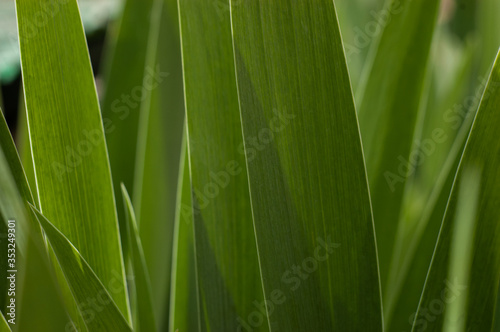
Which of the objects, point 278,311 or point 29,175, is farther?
point 29,175

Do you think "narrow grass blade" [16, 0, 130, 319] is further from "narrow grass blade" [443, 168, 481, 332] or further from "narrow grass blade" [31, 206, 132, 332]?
"narrow grass blade" [443, 168, 481, 332]

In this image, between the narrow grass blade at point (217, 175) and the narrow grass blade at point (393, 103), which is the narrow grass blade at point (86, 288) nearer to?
the narrow grass blade at point (217, 175)

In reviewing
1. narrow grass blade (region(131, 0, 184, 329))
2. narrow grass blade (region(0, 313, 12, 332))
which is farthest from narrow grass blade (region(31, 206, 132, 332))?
narrow grass blade (region(131, 0, 184, 329))

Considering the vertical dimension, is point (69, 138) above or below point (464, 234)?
above

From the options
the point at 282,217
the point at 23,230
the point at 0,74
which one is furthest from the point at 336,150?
the point at 0,74

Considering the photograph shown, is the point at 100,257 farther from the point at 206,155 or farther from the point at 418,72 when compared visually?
the point at 418,72

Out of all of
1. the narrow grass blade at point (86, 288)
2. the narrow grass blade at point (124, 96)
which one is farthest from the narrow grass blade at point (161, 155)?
the narrow grass blade at point (86, 288)

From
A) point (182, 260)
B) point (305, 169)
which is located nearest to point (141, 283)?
point (182, 260)

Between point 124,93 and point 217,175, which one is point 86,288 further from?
point 124,93
